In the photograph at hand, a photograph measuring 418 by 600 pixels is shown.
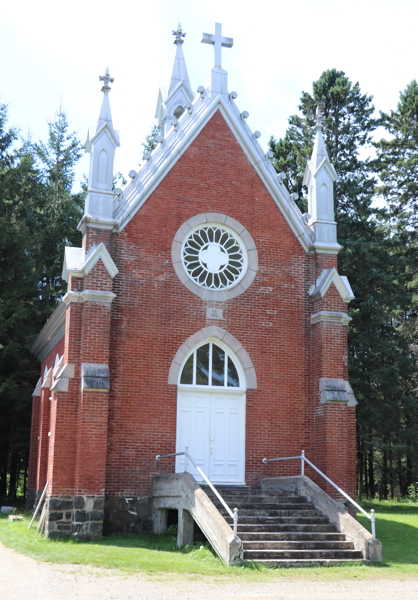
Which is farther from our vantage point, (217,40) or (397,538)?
(217,40)

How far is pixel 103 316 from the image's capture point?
16047mm

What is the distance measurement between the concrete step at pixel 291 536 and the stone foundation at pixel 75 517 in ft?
11.4

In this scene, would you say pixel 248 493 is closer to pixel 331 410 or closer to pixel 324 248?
pixel 331 410

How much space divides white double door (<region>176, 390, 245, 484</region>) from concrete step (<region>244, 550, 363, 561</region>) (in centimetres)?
441

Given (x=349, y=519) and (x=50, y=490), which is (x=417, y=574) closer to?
(x=349, y=519)

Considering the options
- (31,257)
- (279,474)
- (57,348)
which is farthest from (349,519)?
(31,257)

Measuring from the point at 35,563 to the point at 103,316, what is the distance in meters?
5.88

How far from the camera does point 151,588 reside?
9.96 metres

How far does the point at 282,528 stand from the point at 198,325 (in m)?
5.51

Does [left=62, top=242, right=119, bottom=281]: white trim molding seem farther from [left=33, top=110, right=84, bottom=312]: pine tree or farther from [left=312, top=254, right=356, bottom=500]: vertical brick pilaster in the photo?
[left=33, top=110, right=84, bottom=312]: pine tree

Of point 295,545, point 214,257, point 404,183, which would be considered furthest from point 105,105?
point 404,183

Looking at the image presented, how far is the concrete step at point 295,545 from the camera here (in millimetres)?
12626

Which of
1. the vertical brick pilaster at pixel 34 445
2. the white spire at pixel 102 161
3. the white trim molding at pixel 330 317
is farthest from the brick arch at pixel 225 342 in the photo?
the vertical brick pilaster at pixel 34 445

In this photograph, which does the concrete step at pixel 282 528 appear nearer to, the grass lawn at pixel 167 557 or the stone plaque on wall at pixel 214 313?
the grass lawn at pixel 167 557
